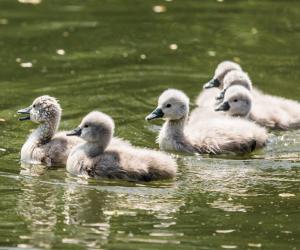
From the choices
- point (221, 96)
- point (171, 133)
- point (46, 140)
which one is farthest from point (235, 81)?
point (46, 140)

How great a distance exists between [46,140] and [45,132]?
83mm

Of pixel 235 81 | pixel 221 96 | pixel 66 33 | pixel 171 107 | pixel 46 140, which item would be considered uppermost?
pixel 66 33

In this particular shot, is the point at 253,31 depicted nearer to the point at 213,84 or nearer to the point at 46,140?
the point at 213,84

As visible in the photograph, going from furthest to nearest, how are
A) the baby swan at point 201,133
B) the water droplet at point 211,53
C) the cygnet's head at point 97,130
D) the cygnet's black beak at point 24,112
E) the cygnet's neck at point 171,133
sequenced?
the water droplet at point 211,53
the cygnet's neck at point 171,133
the baby swan at point 201,133
the cygnet's black beak at point 24,112
the cygnet's head at point 97,130

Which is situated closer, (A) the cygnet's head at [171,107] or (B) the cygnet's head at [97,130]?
(B) the cygnet's head at [97,130]

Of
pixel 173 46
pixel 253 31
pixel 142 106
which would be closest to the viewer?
pixel 142 106

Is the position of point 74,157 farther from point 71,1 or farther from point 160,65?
point 71,1

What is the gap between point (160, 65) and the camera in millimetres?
14055

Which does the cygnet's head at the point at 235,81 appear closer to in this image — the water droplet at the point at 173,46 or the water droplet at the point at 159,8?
the water droplet at the point at 173,46

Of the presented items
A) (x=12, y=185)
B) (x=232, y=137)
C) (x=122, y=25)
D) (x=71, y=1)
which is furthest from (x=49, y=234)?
(x=71, y=1)

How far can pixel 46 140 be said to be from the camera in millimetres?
10727

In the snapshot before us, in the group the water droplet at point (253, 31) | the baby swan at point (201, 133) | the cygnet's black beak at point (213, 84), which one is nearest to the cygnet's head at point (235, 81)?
the cygnet's black beak at point (213, 84)

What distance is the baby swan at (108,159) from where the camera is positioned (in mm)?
9805

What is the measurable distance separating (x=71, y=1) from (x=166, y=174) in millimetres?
8063
